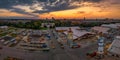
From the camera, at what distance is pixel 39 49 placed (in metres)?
27.2

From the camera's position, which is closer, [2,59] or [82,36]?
[2,59]

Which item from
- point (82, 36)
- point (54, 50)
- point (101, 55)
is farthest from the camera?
point (82, 36)

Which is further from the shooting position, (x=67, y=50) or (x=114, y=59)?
(x=67, y=50)

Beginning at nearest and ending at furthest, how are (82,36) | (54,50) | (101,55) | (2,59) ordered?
Result: (2,59) < (101,55) < (54,50) < (82,36)

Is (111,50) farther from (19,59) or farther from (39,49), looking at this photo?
(19,59)

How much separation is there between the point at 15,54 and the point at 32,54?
2221 millimetres

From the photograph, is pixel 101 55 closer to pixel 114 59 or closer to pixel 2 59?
pixel 114 59

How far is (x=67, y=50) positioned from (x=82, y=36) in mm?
10810

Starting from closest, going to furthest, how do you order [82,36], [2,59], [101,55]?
[2,59] < [101,55] < [82,36]

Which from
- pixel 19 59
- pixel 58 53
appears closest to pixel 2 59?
pixel 19 59

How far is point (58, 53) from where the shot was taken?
81.9ft

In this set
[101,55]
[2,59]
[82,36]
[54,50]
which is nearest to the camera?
[2,59]

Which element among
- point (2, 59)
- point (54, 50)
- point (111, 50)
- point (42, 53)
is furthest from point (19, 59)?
point (111, 50)

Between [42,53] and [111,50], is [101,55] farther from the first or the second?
[42,53]
